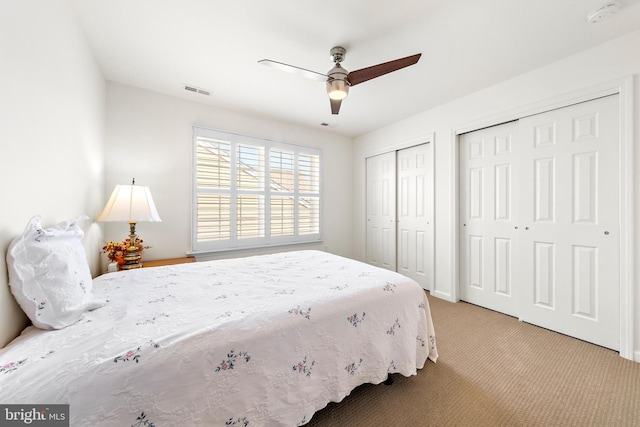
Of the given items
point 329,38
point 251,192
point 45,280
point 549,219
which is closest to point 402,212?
point 549,219

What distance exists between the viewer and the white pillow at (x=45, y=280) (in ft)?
3.28

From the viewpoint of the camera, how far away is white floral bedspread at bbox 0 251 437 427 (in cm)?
81

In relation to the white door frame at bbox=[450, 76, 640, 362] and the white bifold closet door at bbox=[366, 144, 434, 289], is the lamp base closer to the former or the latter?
the white bifold closet door at bbox=[366, 144, 434, 289]

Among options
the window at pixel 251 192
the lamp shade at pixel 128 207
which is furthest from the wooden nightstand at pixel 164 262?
the lamp shade at pixel 128 207

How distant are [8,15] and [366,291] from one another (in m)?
2.15

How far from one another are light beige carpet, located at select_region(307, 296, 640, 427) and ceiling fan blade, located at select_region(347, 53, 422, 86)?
7.46 ft

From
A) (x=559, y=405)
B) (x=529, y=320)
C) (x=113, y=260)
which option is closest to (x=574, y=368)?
(x=559, y=405)

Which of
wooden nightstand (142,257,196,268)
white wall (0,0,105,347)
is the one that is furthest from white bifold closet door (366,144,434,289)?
white wall (0,0,105,347)

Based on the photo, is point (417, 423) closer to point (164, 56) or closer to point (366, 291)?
point (366, 291)

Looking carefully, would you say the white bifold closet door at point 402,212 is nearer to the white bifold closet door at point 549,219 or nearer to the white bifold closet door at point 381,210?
the white bifold closet door at point 381,210

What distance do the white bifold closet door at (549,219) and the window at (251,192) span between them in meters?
2.33

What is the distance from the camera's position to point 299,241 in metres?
4.00

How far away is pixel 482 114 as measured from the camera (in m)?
2.81

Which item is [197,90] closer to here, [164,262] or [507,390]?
[164,262]
